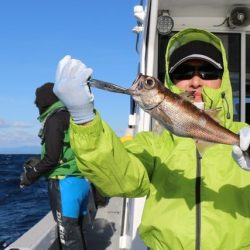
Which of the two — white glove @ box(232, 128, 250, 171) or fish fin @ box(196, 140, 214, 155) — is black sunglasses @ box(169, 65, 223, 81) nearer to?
fish fin @ box(196, 140, 214, 155)

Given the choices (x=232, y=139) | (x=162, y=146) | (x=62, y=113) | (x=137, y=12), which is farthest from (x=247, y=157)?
(x=137, y=12)

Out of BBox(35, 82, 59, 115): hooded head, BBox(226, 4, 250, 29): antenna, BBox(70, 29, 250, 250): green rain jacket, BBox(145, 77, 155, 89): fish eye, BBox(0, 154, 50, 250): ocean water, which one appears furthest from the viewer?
BBox(0, 154, 50, 250): ocean water

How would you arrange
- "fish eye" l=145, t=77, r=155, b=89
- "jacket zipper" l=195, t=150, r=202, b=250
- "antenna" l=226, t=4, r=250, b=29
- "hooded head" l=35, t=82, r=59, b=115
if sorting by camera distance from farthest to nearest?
"antenna" l=226, t=4, r=250, b=29
"hooded head" l=35, t=82, r=59, b=115
"jacket zipper" l=195, t=150, r=202, b=250
"fish eye" l=145, t=77, r=155, b=89

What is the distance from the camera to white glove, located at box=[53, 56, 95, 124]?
2.17 metres

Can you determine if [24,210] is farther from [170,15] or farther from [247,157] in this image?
[247,157]

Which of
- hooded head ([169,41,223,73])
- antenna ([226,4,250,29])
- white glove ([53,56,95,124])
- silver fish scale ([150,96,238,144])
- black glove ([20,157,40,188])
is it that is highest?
antenna ([226,4,250,29])

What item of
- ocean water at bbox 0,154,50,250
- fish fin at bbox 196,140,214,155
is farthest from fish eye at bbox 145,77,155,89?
ocean water at bbox 0,154,50,250

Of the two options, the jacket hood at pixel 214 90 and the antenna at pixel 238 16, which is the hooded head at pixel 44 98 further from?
the antenna at pixel 238 16

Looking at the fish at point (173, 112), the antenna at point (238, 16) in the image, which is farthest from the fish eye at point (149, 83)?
the antenna at point (238, 16)

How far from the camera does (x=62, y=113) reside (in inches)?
179

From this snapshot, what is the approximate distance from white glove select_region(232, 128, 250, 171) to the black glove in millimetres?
2858

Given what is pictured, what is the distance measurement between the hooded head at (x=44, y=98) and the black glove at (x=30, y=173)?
555mm

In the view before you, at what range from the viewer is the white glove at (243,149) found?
7.29 ft

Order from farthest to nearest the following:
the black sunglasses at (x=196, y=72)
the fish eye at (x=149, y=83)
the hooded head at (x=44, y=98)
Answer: the hooded head at (x=44, y=98) → the black sunglasses at (x=196, y=72) → the fish eye at (x=149, y=83)
